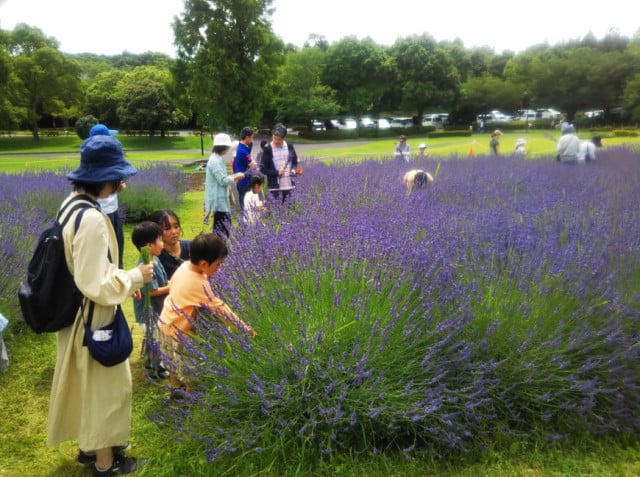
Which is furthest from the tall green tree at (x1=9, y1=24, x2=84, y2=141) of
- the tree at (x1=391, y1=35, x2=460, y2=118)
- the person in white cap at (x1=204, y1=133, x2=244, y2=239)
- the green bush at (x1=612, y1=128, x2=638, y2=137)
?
the person in white cap at (x1=204, y1=133, x2=244, y2=239)

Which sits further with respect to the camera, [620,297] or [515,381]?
[620,297]

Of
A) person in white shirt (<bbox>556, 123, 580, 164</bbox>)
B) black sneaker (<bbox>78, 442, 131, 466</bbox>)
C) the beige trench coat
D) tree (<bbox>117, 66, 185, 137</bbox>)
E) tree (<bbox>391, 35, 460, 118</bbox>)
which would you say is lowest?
black sneaker (<bbox>78, 442, 131, 466</bbox>)

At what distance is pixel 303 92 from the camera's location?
4178cm

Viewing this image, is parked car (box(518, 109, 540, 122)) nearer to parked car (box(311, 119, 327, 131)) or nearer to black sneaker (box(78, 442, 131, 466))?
black sneaker (box(78, 442, 131, 466))

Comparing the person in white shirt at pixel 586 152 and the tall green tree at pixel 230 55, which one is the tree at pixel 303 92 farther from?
the person in white shirt at pixel 586 152

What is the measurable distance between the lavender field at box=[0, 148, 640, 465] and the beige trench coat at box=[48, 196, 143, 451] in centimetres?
23

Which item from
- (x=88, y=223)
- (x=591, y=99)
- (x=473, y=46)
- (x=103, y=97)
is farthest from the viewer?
(x=473, y=46)

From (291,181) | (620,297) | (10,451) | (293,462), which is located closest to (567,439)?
(620,297)

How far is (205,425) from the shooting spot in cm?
221

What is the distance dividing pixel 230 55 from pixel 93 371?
20221 millimetres

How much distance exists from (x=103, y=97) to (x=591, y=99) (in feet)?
132

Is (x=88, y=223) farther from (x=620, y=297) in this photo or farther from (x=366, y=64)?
(x=366, y=64)

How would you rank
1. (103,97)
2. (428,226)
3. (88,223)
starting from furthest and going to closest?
1. (103,97)
2. (428,226)
3. (88,223)

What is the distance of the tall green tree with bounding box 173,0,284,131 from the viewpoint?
65.6 ft
